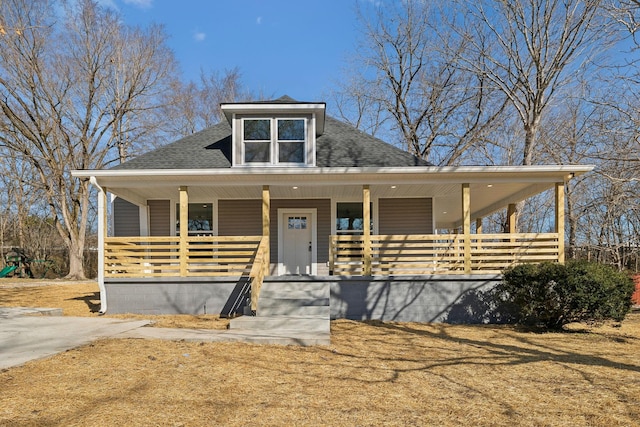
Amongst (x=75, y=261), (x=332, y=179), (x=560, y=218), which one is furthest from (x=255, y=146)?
(x=75, y=261)

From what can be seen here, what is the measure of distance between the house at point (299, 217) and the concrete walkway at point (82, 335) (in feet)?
5.35

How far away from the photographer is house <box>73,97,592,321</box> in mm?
9805

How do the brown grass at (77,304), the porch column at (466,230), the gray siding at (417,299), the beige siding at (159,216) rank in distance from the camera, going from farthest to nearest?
the beige siding at (159,216), the porch column at (466,230), the gray siding at (417,299), the brown grass at (77,304)

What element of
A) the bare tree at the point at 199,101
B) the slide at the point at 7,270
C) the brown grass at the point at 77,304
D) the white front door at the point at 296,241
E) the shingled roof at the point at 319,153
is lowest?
the slide at the point at 7,270

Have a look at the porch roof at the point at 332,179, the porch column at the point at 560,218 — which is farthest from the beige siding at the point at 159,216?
the porch column at the point at 560,218

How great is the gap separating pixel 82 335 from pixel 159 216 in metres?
6.30

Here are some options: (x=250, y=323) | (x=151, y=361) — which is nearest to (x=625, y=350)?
(x=250, y=323)

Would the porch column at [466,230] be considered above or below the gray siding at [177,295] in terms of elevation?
above

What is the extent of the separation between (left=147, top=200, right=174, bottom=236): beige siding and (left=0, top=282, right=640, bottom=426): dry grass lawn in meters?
6.90

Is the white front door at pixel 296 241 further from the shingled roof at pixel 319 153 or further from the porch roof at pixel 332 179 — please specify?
the shingled roof at pixel 319 153

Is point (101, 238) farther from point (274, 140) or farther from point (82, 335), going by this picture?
point (274, 140)

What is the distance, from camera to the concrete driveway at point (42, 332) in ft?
18.7

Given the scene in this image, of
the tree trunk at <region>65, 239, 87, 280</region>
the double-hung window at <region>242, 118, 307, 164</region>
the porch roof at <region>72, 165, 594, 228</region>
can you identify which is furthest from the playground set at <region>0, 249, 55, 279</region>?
the double-hung window at <region>242, 118, 307, 164</region>

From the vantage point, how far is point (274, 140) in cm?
1116
